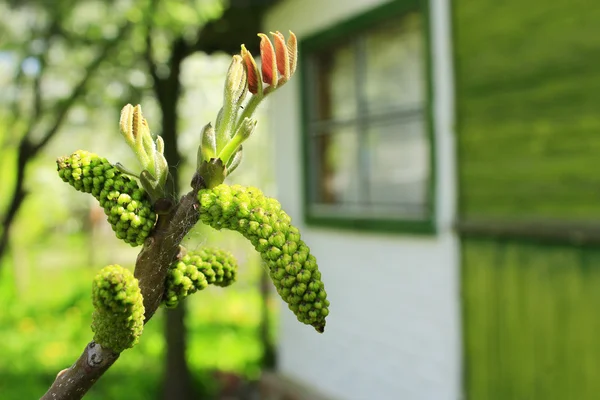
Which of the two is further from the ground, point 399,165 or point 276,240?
point 399,165

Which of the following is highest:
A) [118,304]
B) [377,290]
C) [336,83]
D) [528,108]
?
[336,83]

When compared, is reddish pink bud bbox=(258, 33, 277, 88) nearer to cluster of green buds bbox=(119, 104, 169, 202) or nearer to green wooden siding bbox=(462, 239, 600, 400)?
cluster of green buds bbox=(119, 104, 169, 202)

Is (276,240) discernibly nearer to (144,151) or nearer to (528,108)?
(144,151)

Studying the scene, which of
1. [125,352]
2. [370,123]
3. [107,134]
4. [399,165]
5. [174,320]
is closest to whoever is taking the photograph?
[399,165]

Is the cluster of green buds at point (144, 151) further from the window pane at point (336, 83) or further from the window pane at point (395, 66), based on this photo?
the window pane at point (336, 83)

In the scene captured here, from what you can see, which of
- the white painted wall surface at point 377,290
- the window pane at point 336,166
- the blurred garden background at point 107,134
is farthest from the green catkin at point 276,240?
the window pane at point 336,166

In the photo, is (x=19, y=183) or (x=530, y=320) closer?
(x=530, y=320)

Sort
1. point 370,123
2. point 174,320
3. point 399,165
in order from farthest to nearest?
point 174,320, point 370,123, point 399,165

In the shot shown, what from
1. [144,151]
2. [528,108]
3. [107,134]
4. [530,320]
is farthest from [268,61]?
[107,134]
